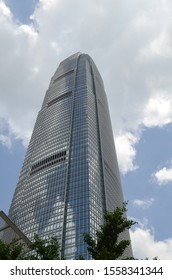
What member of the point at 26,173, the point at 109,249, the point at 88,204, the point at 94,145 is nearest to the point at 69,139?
the point at 94,145

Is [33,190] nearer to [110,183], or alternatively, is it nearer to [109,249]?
[110,183]

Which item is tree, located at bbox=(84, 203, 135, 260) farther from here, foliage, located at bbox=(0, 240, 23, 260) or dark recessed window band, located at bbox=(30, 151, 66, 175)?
dark recessed window band, located at bbox=(30, 151, 66, 175)

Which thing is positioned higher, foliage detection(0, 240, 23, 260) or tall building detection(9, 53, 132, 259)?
tall building detection(9, 53, 132, 259)

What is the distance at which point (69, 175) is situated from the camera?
146 metres

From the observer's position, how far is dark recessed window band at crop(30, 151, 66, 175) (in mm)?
157625

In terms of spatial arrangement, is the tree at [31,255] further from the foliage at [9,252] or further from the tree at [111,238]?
the tree at [111,238]

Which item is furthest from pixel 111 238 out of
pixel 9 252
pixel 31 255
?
pixel 9 252

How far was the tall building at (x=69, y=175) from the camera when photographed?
12875 cm

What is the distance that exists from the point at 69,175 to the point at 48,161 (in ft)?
58.6

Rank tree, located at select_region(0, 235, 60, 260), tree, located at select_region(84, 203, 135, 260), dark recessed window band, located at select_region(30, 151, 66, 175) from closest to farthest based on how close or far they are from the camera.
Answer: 1. tree, located at select_region(0, 235, 60, 260)
2. tree, located at select_region(84, 203, 135, 260)
3. dark recessed window band, located at select_region(30, 151, 66, 175)

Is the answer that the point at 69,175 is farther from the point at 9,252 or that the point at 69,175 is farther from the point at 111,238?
the point at 9,252

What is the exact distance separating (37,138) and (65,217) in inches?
2473

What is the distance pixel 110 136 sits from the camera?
19238 centimetres

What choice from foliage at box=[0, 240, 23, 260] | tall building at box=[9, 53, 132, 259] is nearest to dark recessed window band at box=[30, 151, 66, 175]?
tall building at box=[9, 53, 132, 259]
